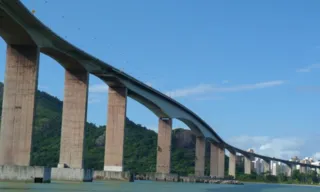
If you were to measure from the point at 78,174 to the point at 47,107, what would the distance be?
379 feet

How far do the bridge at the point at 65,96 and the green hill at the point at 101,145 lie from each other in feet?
149

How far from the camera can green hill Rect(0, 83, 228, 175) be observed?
126 m

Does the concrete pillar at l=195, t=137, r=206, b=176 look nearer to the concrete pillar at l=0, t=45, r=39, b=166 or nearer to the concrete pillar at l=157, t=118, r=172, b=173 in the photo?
the concrete pillar at l=157, t=118, r=172, b=173

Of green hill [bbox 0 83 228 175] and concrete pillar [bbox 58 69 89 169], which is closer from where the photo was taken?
concrete pillar [bbox 58 69 89 169]

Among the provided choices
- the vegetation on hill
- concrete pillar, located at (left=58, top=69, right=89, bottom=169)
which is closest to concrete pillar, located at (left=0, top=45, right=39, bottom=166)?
concrete pillar, located at (left=58, top=69, right=89, bottom=169)

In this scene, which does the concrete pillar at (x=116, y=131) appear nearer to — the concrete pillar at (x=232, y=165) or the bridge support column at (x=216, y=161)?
the bridge support column at (x=216, y=161)

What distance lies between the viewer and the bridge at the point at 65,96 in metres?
42.8

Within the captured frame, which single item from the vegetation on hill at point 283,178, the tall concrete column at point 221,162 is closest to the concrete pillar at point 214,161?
the tall concrete column at point 221,162

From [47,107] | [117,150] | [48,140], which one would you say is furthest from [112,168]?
[47,107]

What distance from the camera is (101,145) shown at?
5620 inches

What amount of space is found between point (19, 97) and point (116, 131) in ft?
80.4

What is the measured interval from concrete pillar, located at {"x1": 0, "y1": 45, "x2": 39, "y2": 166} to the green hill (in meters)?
76.4

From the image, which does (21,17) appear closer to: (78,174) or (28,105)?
(28,105)

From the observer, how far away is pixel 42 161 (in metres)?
119
